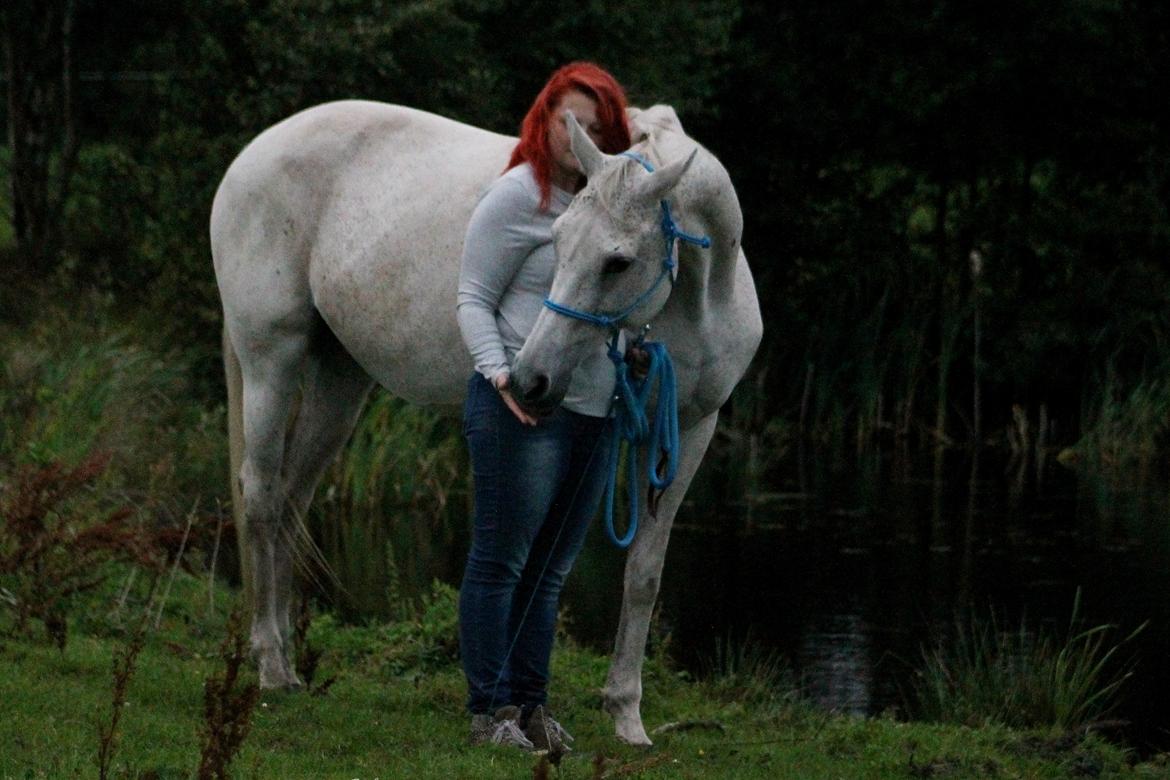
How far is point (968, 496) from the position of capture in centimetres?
1206

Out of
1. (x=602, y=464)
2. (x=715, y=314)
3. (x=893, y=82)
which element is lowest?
(x=602, y=464)

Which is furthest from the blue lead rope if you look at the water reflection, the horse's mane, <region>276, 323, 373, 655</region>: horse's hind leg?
the water reflection

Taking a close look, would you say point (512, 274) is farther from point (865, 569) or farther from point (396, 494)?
point (396, 494)

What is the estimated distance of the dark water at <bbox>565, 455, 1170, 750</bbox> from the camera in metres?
7.73

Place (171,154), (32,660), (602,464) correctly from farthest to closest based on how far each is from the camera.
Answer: (171,154) → (32,660) → (602,464)

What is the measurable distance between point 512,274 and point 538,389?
0.40 metres

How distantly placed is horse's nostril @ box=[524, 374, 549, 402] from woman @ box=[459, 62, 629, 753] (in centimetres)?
12

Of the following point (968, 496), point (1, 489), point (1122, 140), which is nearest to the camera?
point (1, 489)

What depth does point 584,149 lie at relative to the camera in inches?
170

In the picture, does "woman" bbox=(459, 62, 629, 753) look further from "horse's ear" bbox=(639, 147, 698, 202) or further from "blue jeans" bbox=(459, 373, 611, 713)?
"horse's ear" bbox=(639, 147, 698, 202)

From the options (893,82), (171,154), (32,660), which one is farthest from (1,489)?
(893,82)

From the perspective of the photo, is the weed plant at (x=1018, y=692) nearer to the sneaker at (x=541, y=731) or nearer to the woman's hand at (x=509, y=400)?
the sneaker at (x=541, y=731)

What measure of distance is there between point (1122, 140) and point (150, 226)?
321 inches

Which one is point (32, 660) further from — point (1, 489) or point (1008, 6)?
point (1008, 6)
